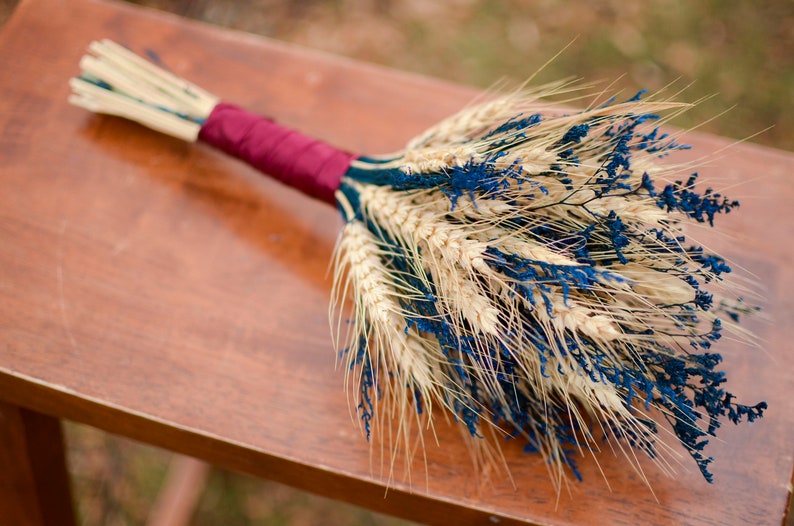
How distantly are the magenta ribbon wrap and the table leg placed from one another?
613 mm

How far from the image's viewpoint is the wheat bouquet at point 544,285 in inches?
34.1

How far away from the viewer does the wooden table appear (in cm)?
102

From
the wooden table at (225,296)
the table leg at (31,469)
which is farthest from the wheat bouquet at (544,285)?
the table leg at (31,469)

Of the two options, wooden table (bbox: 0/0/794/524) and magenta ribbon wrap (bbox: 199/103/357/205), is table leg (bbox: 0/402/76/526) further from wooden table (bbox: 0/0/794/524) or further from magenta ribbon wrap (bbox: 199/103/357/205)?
magenta ribbon wrap (bbox: 199/103/357/205)

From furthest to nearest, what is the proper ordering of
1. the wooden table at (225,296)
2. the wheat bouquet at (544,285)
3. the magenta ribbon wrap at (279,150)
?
the magenta ribbon wrap at (279,150)
the wooden table at (225,296)
the wheat bouquet at (544,285)

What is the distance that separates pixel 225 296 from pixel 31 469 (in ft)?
1.74

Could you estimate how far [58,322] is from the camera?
43.6 inches

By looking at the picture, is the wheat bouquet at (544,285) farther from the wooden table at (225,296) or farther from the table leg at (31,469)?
the table leg at (31,469)

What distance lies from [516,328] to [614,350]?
0.14 meters

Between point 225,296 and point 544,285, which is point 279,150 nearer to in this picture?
point 225,296

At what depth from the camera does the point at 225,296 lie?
115 cm

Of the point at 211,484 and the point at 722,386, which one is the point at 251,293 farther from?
the point at 211,484

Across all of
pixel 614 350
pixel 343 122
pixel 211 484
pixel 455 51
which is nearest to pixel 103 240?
pixel 343 122

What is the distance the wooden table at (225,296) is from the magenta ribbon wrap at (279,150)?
67 mm
